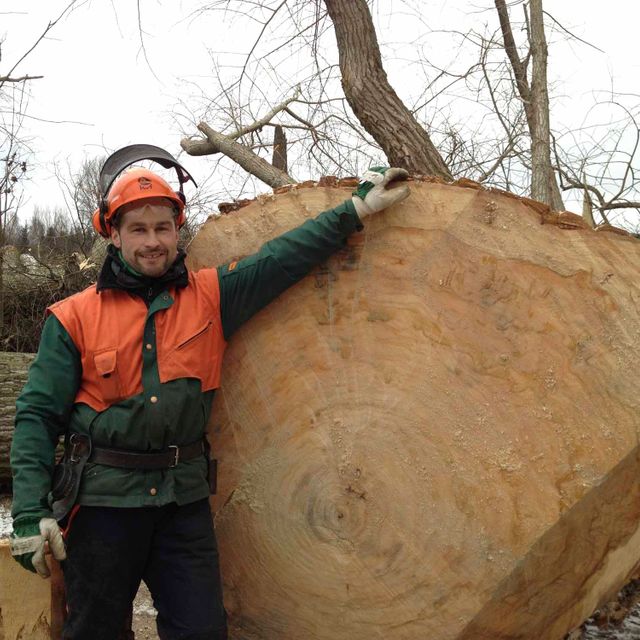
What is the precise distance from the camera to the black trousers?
2.22 metres

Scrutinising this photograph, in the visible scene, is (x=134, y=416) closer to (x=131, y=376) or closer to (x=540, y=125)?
(x=131, y=376)

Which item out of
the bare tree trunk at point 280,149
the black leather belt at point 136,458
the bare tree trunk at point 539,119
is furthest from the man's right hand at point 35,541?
the bare tree trunk at point 280,149

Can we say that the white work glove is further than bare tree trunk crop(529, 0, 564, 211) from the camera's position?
No

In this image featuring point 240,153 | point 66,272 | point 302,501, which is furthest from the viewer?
point 66,272

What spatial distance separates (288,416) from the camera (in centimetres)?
245

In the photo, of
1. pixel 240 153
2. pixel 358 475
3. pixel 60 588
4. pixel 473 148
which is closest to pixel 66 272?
pixel 240 153

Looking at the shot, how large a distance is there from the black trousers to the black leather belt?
15cm

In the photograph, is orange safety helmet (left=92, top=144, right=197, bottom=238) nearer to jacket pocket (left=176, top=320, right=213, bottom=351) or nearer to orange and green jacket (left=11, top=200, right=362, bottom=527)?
orange and green jacket (left=11, top=200, right=362, bottom=527)

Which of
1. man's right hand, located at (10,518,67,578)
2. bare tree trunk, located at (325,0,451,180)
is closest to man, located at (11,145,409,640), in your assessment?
man's right hand, located at (10,518,67,578)

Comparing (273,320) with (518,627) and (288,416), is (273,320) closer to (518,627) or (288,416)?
(288,416)

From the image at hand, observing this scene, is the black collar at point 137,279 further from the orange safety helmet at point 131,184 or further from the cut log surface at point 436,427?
the cut log surface at point 436,427

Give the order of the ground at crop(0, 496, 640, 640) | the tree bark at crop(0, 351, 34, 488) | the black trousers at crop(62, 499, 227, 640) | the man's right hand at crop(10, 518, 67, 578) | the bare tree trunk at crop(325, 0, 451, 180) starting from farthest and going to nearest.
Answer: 1. the tree bark at crop(0, 351, 34, 488)
2. the bare tree trunk at crop(325, 0, 451, 180)
3. the ground at crop(0, 496, 640, 640)
4. the black trousers at crop(62, 499, 227, 640)
5. the man's right hand at crop(10, 518, 67, 578)

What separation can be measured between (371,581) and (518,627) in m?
0.48

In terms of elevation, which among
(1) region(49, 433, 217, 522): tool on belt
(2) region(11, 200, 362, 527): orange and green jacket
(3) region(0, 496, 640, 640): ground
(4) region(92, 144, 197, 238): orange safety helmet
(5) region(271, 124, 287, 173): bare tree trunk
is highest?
(5) region(271, 124, 287, 173): bare tree trunk
